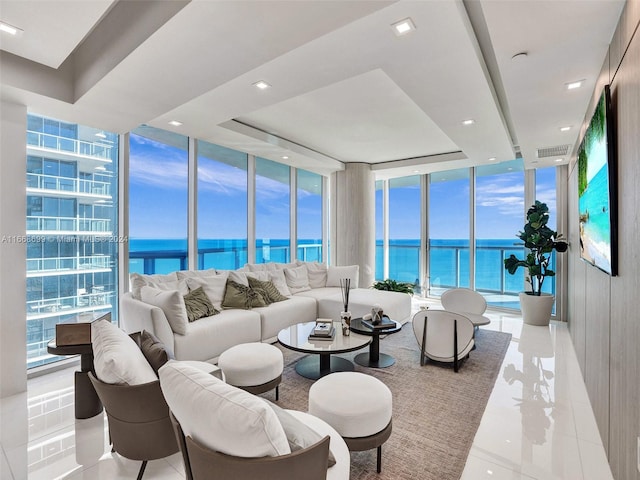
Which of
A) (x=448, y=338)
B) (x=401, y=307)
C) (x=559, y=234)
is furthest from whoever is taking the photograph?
(x=559, y=234)

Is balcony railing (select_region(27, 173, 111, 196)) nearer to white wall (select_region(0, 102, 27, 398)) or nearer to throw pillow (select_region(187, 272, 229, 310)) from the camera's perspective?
white wall (select_region(0, 102, 27, 398))

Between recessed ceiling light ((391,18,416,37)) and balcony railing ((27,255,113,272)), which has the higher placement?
recessed ceiling light ((391,18,416,37))

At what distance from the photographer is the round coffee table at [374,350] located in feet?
11.3

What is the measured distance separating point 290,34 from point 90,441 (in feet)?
9.90

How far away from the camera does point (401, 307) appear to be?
491 cm

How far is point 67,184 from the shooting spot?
3576mm

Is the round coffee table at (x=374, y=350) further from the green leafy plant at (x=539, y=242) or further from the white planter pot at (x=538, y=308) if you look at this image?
the green leafy plant at (x=539, y=242)

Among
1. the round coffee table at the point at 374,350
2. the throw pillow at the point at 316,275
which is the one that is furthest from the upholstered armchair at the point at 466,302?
the throw pillow at the point at 316,275

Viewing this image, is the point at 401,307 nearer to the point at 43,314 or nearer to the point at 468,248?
the point at 468,248

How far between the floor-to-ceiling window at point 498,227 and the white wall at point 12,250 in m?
6.99

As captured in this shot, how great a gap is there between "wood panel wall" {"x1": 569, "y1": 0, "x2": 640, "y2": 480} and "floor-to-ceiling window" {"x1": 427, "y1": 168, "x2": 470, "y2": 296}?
4.62 meters

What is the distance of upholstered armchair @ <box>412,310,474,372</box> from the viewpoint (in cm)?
327

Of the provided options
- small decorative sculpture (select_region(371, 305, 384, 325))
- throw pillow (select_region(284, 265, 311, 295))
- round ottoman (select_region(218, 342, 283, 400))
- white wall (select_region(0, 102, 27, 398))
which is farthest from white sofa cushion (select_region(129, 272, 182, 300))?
small decorative sculpture (select_region(371, 305, 384, 325))

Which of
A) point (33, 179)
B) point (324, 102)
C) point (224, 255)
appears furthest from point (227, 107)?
point (224, 255)
